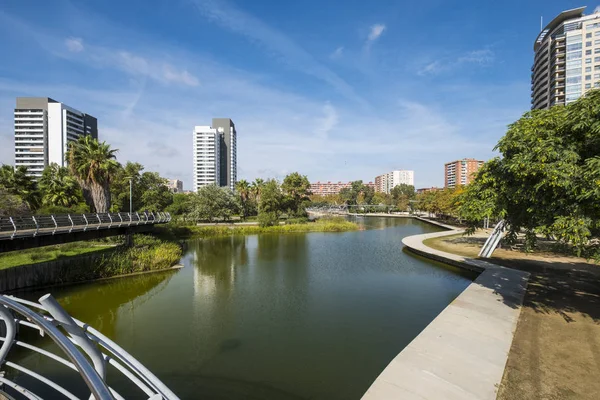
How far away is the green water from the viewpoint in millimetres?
9391

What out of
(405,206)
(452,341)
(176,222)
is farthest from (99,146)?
(405,206)

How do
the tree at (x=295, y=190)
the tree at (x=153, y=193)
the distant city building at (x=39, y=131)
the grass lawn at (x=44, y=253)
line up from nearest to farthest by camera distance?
the grass lawn at (x=44, y=253), the tree at (x=153, y=193), the tree at (x=295, y=190), the distant city building at (x=39, y=131)

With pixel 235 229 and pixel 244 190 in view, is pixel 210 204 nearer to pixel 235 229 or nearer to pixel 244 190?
pixel 235 229

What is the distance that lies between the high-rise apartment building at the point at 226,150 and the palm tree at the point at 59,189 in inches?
5376

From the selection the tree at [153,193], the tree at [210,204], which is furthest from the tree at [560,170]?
the tree at [153,193]

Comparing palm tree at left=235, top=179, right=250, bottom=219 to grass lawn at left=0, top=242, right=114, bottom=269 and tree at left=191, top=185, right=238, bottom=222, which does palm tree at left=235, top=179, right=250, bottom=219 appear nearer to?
tree at left=191, top=185, right=238, bottom=222

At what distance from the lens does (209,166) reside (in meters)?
159

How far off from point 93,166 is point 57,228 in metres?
11.5

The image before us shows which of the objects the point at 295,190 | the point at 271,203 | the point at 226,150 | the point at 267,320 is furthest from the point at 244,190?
the point at 226,150

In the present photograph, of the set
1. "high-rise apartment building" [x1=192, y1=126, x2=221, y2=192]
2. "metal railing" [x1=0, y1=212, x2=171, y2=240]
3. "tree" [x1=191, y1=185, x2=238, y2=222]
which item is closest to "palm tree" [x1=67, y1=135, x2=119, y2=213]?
"metal railing" [x1=0, y1=212, x2=171, y2=240]

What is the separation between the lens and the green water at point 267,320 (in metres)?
9.39

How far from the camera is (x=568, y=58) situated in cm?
7388

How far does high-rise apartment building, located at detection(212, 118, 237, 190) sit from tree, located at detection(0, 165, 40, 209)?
140 m

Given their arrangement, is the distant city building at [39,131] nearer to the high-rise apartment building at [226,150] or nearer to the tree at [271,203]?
the high-rise apartment building at [226,150]
